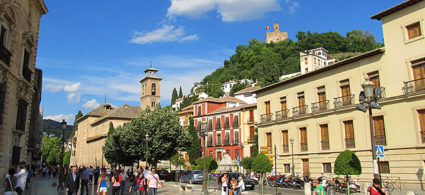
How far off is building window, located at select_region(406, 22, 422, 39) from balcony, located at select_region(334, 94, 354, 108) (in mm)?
5816

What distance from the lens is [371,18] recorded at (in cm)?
2452

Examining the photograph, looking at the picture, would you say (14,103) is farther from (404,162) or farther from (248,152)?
(248,152)

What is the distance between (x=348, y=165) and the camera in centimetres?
1838

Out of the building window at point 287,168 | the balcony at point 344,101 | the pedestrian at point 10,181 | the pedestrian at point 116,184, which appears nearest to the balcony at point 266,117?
the building window at point 287,168

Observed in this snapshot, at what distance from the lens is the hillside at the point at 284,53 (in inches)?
4269

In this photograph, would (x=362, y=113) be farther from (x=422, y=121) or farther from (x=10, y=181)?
(x=10, y=181)

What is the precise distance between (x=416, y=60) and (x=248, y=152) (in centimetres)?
3147

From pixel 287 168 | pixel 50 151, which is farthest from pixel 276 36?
pixel 287 168

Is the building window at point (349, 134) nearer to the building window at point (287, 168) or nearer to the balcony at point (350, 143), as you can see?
the balcony at point (350, 143)

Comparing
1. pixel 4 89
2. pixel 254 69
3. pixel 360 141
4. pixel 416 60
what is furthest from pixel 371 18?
pixel 254 69

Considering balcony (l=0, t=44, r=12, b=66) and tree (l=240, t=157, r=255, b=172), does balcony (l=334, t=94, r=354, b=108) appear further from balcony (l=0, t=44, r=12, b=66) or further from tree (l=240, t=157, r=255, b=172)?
balcony (l=0, t=44, r=12, b=66)

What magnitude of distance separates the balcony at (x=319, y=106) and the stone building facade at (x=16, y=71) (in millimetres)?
21744

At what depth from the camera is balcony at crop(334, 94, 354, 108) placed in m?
25.8

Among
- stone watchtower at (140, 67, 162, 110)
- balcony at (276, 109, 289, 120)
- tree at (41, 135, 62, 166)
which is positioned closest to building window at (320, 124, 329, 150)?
balcony at (276, 109, 289, 120)
